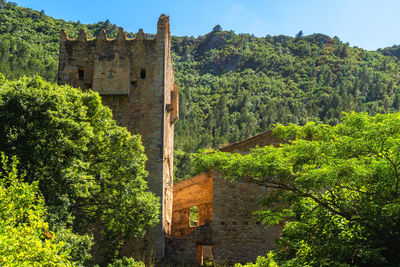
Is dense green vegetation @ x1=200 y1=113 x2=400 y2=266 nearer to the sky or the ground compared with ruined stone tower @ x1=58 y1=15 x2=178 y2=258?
nearer to the ground

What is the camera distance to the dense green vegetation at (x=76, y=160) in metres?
13.4

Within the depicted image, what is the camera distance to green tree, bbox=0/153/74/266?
9.10 metres

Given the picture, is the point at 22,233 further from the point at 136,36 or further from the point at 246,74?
the point at 246,74

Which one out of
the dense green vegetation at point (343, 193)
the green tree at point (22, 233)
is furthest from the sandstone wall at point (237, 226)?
the green tree at point (22, 233)

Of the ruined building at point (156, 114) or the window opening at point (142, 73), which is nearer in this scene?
the ruined building at point (156, 114)

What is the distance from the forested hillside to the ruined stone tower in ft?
150

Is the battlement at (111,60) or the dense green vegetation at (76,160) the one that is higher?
the battlement at (111,60)

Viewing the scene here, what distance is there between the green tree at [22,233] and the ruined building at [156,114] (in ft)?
27.8

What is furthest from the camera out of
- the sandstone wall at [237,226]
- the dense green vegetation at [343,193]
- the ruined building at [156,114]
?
the sandstone wall at [237,226]

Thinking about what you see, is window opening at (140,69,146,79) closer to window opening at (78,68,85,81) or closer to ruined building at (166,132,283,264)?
window opening at (78,68,85,81)

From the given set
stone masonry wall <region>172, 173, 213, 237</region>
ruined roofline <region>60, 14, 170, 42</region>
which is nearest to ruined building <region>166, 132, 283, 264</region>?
stone masonry wall <region>172, 173, 213, 237</region>

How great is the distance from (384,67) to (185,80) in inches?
2024

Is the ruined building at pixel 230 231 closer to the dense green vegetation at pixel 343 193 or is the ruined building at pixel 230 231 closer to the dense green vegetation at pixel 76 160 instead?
the dense green vegetation at pixel 76 160

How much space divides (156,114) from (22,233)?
1120cm
